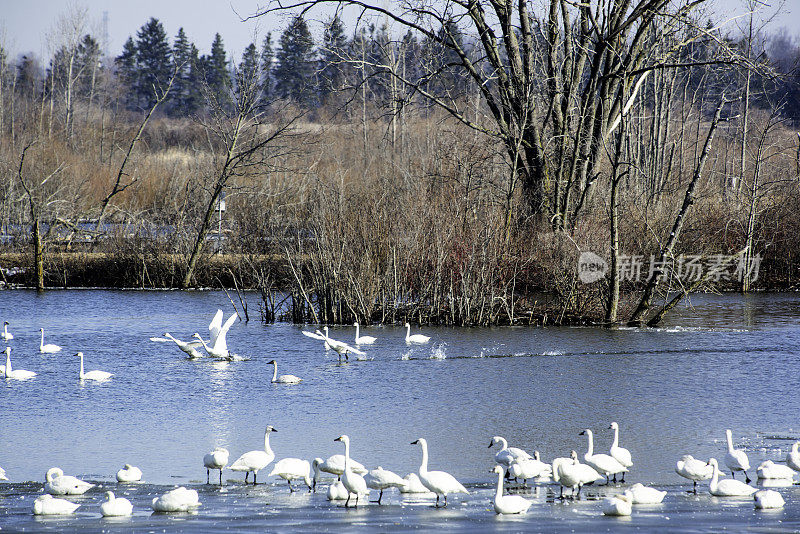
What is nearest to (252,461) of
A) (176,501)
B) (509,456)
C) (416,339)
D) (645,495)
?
(176,501)

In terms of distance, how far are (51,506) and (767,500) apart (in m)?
5.14

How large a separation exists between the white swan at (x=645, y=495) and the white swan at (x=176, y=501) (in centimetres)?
324

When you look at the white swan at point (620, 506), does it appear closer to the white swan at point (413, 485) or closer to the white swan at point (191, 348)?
the white swan at point (413, 485)

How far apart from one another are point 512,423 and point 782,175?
79.6 ft

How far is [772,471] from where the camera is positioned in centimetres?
706

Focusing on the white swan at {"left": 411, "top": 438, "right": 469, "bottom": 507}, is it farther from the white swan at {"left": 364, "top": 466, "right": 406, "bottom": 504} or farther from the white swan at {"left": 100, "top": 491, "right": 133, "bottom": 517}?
the white swan at {"left": 100, "top": 491, "right": 133, "bottom": 517}

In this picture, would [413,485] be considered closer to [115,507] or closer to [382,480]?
[382,480]

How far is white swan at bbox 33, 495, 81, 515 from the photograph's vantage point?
6270 mm

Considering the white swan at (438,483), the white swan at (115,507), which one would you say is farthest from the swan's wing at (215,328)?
the white swan at (438,483)

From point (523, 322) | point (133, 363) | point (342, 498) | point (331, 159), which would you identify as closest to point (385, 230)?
point (523, 322)

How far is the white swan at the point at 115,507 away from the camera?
20.3 ft

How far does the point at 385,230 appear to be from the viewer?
58.6 ft

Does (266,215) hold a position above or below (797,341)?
above

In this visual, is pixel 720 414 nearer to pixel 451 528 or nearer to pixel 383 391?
pixel 383 391
